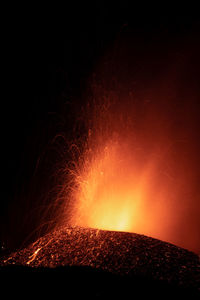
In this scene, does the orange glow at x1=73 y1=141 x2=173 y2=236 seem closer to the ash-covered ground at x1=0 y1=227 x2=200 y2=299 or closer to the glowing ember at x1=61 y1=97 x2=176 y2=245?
the glowing ember at x1=61 y1=97 x2=176 y2=245

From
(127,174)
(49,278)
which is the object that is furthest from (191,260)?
(127,174)

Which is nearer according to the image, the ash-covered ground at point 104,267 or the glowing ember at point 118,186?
the ash-covered ground at point 104,267

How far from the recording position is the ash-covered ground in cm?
301

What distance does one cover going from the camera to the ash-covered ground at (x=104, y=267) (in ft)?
9.87

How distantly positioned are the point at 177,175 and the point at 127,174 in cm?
157

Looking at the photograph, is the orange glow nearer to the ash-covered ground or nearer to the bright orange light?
the bright orange light

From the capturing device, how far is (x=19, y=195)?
7.68 m

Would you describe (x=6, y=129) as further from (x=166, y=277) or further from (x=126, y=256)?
(x=166, y=277)

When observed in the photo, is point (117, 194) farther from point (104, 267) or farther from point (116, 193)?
point (104, 267)

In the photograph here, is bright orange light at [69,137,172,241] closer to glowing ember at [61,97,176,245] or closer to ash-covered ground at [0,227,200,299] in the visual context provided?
glowing ember at [61,97,176,245]

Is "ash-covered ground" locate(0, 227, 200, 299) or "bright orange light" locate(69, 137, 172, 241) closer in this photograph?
"ash-covered ground" locate(0, 227, 200, 299)

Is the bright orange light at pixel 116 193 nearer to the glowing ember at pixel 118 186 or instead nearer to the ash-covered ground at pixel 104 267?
the glowing ember at pixel 118 186

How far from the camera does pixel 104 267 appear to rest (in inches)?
132

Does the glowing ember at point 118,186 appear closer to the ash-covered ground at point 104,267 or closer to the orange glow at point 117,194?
the orange glow at point 117,194
